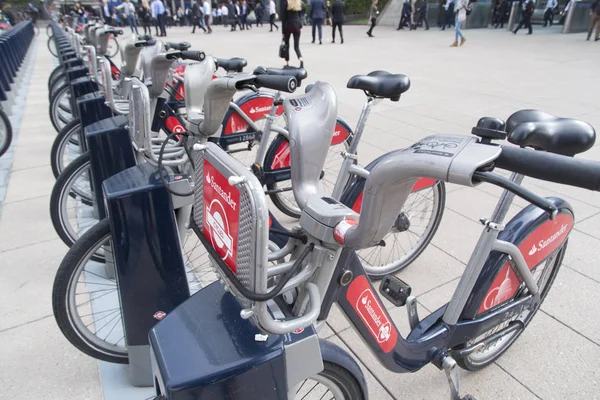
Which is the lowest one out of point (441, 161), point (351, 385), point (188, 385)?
point (351, 385)

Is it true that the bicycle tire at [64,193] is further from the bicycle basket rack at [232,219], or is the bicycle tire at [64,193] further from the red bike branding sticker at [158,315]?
the bicycle basket rack at [232,219]

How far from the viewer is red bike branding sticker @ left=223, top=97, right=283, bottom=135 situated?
3.54 metres

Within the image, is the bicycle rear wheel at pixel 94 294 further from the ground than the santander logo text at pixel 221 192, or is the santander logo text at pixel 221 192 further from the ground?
the santander logo text at pixel 221 192

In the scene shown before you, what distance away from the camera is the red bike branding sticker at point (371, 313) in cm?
150

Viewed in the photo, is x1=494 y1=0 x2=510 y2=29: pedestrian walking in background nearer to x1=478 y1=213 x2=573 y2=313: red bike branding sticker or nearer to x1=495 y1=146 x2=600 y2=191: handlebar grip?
x1=478 y1=213 x2=573 y2=313: red bike branding sticker

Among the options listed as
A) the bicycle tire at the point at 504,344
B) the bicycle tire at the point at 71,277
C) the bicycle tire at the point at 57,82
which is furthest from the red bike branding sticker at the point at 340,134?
the bicycle tire at the point at 57,82

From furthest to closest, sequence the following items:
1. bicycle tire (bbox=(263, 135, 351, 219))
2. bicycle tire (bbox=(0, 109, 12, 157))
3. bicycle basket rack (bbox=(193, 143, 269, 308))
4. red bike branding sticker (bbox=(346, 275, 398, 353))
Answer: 1. bicycle tire (bbox=(0, 109, 12, 157))
2. bicycle tire (bbox=(263, 135, 351, 219))
3. red bike branding sticker (bbox=(346, 275, 398, 353))
4. bicycle basket rack (bbox=(193, 143, 269, 308))

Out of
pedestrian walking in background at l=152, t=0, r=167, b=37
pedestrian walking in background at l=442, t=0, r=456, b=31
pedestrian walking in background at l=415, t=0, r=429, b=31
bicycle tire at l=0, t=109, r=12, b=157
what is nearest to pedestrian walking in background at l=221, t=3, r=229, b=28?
pedestrian walking in background at l=152, t=0, r=167, b=37

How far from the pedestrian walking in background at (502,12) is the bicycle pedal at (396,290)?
2217cm

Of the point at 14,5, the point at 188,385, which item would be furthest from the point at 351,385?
the point at 14,5

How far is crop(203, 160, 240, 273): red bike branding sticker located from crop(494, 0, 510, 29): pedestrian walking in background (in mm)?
22685

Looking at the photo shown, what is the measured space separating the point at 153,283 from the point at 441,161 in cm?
149

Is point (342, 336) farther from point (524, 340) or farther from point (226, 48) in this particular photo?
point (226, 48)

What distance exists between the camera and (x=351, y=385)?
147 cm
